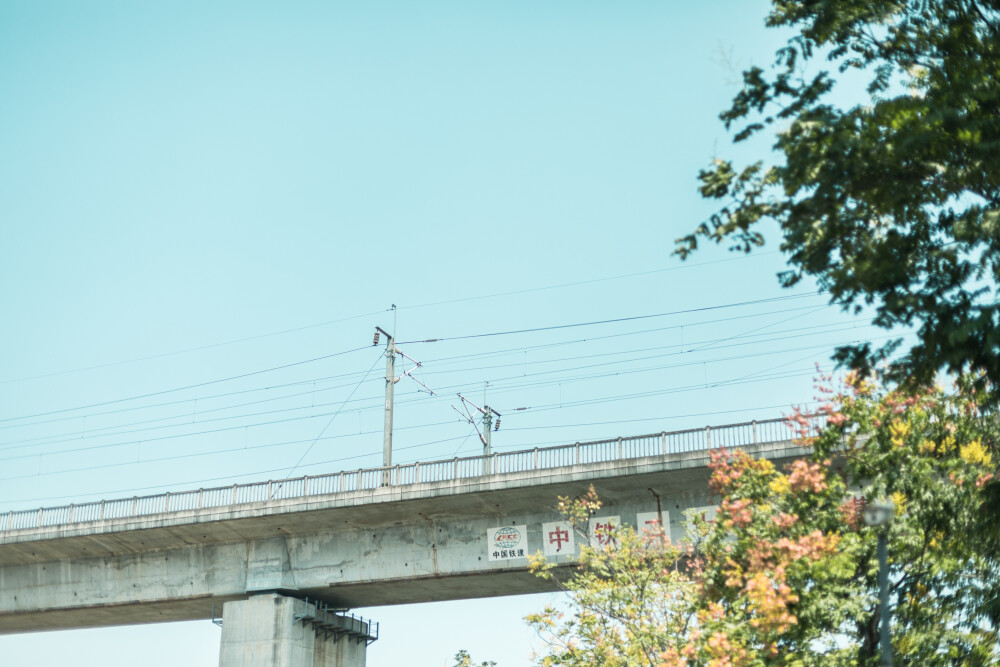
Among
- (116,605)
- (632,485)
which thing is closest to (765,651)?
(632,485)

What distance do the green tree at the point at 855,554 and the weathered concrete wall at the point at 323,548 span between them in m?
9.63

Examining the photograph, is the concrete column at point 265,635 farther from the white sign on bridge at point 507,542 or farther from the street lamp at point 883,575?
the street lamp at point 883,575

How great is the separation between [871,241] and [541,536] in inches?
873

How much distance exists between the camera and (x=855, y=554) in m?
22.7

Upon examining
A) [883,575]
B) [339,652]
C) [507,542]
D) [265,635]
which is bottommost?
[883,575]

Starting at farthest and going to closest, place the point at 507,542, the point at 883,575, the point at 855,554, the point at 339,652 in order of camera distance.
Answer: the point at 339,652, the point at 507,542, the point at 855,554, the point at 883,575

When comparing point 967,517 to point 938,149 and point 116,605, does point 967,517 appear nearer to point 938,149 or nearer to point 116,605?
point 938,149

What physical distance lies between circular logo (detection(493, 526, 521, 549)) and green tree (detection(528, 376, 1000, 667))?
42.1 ft

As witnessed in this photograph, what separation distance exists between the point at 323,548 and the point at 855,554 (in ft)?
76.4

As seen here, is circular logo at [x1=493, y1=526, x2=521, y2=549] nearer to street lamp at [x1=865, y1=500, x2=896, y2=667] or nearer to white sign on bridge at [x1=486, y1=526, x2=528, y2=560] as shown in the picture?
white sign on bridge at [x1=486, y1=526, x2=528, y2=560]

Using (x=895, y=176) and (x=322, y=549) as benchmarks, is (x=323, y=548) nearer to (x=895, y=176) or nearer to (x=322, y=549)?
(x=322, y=549)

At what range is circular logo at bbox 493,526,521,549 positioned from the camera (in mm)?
37781

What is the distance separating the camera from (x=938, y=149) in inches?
626

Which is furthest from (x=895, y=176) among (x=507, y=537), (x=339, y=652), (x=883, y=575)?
(x=339, y=652)
